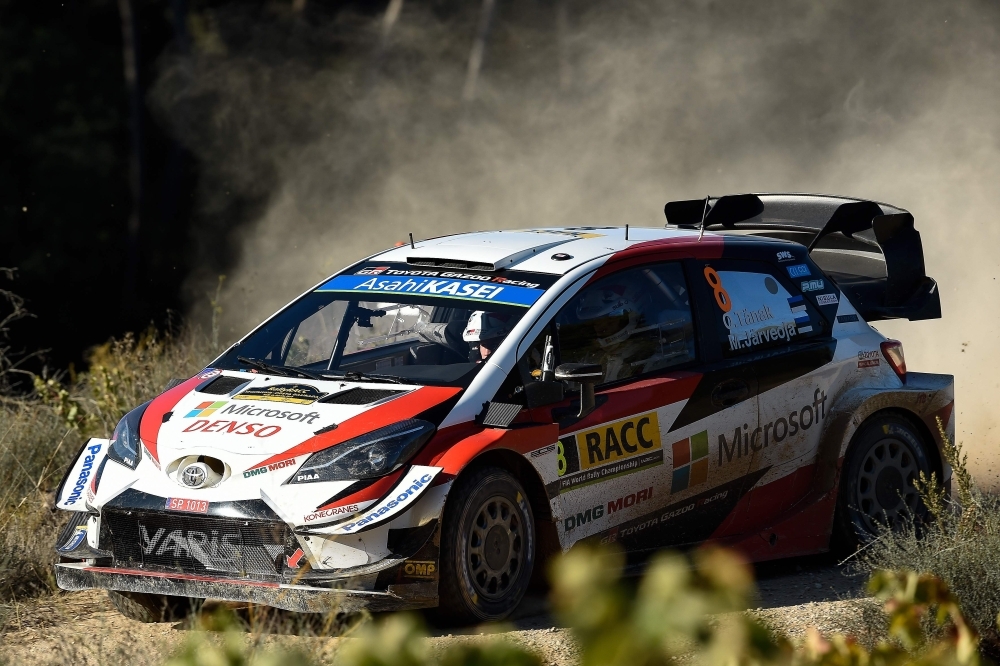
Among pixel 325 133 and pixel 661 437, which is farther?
pixel 325 133

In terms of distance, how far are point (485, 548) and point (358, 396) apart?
739 millimetres

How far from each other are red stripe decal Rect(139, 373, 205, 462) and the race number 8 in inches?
88.9

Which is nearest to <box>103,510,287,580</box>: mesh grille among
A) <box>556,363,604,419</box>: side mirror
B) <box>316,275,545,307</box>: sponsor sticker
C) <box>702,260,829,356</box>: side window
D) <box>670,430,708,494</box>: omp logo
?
<box>556,363,604,419</box>: side mirror

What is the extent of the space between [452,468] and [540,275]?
3.84 feet

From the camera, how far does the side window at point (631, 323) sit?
5.48 meters

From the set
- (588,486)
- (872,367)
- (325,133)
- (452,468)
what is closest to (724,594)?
(452,468)

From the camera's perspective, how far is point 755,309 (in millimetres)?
6152

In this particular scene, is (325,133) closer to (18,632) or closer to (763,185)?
(763,185)

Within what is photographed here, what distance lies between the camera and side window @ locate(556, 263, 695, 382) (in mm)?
5477

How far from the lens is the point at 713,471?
575cm

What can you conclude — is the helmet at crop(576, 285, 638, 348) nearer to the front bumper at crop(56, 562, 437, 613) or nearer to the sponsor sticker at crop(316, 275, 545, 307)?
the sponsor sticker at crop(316, 275, 545, 307)

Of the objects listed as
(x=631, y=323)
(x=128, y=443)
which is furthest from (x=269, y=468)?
(x=631, y=323)

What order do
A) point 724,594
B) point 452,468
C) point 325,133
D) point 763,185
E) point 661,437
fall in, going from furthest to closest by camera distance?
1. point 325,133
2. point 763,185
3. point 661,437
4. point 452,468
5. point 724,594

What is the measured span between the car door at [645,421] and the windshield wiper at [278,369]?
0.99m
